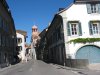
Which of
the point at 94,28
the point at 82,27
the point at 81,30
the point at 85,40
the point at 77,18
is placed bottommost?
the point at 85,40

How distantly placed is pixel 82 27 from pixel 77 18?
4.79 feet

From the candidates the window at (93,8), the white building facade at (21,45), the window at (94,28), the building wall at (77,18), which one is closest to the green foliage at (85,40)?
the building wall at (77,18)

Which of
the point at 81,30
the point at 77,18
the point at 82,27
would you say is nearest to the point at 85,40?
the point at 81,30

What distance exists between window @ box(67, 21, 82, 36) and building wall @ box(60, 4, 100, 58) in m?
0.42

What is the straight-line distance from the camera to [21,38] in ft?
260

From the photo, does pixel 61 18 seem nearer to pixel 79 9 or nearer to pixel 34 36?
pixel 79 9

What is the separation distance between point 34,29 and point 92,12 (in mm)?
112816

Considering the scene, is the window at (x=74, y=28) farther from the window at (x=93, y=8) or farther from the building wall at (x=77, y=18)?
the window at (x=93, y=8)

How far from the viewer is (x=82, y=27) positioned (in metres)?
33.9

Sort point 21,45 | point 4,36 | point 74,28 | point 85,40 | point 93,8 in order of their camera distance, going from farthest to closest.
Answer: point 21,45, point 4,36, point 93,8, point 74,28, point 85,40

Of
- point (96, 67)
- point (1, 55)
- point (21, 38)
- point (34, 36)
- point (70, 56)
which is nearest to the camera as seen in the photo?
point (96, 67)

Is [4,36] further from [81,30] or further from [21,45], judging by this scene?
[21,45]

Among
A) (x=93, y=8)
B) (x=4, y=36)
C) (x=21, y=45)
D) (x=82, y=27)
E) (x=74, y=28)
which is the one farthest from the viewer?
(x=21, y=45)

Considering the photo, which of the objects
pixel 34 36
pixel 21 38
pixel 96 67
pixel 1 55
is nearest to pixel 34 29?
pixel 34 36
